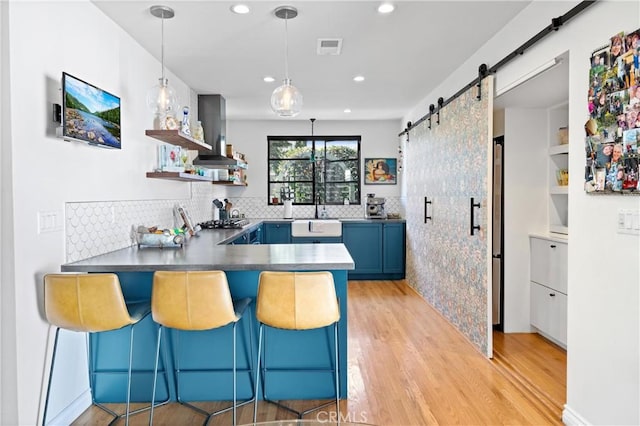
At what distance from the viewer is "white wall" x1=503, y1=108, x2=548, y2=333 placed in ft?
12.3

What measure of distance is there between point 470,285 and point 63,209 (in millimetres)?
3120

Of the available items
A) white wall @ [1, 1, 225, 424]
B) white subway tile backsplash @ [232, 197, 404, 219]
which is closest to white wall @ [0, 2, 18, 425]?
white wall @ [1, 1, 225, 424]

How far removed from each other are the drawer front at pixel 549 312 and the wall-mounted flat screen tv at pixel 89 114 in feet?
11.8

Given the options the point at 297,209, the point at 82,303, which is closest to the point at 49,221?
the point at 82,303

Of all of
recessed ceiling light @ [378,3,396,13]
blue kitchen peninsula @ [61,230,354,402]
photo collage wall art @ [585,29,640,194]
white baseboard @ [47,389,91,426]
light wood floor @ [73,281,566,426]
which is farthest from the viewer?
recessed ceiling light @ [378,3,396,13]

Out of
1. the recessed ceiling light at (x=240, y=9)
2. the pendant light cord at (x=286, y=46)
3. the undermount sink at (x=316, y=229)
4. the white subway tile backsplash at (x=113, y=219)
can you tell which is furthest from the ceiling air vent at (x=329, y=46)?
the undermount sink at (x=316, y=229)

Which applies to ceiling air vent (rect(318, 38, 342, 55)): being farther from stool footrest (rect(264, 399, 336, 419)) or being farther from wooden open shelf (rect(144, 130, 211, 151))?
stool footrest (rect(264, 399, 336, 419))

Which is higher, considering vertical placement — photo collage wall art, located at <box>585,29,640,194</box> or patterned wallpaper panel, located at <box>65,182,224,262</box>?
photo collage wall art, located at <box>585,29,640,194</box>

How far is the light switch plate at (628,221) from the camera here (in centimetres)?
181

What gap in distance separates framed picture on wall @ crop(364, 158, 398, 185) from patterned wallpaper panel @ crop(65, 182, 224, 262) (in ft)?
11.9

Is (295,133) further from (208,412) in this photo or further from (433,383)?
(208,412)

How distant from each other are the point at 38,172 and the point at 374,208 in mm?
4959

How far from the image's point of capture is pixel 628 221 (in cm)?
186

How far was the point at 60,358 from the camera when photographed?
2299mm
